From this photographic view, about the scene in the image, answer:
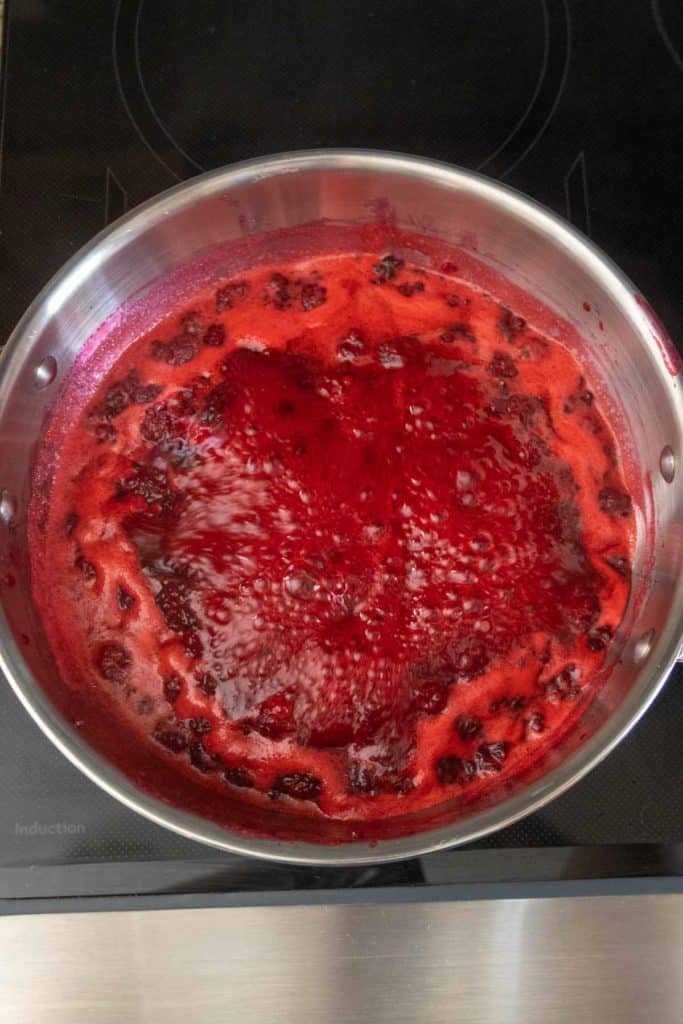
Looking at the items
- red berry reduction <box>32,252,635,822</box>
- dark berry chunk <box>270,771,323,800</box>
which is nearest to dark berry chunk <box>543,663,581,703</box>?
red berry reduction <box>32,252,635,822</box>

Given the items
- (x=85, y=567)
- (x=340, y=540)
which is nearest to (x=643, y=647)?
(x=340, y=540)

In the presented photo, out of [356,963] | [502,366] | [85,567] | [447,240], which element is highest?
[447,240]

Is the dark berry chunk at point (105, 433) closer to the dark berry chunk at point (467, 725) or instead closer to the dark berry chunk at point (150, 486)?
the dark berry chunk at point (150, 486)

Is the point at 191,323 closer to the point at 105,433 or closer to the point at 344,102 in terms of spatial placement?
the point at 105,433

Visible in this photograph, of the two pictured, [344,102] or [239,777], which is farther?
[344,102]

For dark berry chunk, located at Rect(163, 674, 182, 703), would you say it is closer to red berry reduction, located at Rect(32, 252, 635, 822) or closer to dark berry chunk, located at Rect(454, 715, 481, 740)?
red berry reduction, located at Rect(32, 252, 635, 822)

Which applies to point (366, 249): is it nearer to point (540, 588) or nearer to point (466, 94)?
point (466, 94)

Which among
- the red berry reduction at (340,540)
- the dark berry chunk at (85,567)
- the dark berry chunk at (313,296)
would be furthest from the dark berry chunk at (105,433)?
the dark berry chunk at (313,296)

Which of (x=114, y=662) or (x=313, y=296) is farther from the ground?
(x=313, y=296)

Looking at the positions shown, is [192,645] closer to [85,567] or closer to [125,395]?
[85,567]
